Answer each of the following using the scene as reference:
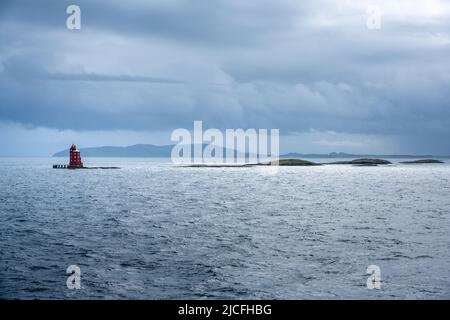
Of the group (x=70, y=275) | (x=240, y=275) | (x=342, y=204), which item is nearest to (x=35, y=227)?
(x=70, y=275)

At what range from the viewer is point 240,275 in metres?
26.4
